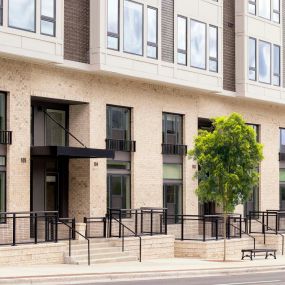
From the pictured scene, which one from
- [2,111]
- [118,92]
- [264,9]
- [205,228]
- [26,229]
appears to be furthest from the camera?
[264,9]

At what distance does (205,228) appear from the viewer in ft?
122

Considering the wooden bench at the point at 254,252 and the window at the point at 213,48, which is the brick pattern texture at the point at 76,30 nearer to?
the window at the point at 213,48

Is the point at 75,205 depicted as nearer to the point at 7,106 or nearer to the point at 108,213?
the point at 108,213

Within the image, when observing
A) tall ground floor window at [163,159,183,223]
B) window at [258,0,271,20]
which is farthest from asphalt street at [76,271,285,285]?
window at [258,0,271,20]

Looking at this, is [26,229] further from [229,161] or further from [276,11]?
[276,11]

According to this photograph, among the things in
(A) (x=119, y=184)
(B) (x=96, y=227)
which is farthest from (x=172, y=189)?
(B) (x=96, y=227)

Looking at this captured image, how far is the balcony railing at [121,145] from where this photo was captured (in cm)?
3531

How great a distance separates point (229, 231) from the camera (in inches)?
1444

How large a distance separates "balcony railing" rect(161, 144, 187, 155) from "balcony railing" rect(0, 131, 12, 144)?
364 inches

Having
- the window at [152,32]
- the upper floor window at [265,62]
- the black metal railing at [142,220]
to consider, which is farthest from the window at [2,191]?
the upper floor window at [265,62]

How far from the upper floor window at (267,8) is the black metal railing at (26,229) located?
17.8m

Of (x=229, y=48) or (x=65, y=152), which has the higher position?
(x=229, y=48)

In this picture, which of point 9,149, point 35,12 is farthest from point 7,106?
point 35,12

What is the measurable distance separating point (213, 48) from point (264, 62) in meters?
4.05
